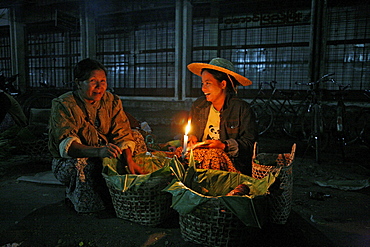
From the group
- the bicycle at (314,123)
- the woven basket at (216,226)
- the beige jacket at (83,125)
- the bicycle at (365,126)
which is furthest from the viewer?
the bicycle at (365,126)

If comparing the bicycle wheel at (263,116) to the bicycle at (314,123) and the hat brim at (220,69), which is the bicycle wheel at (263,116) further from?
the hat brim at (220,69)

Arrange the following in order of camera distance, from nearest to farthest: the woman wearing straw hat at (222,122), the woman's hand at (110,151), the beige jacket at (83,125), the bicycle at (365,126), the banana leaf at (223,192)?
the banana leaf at (223,192) < the woman's hand at (110,151) < the beige jacket at (83,125) < the woman wearing straw hat at (222,122) < the bicycle at (365,126)

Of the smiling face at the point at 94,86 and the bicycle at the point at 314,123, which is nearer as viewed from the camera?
the smiling face at the point at 94,86

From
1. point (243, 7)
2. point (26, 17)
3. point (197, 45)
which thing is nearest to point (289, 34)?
point (243, 7)

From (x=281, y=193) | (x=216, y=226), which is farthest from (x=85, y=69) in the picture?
(x=281, y=193)

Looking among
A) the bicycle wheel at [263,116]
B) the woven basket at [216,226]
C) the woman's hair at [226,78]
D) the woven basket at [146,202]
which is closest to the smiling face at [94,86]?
the woven basket at [146,202]

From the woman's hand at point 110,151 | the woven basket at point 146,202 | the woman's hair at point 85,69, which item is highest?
the woman's hair at point 85,69

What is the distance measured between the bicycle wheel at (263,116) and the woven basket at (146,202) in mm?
5504

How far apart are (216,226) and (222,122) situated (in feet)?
4.49

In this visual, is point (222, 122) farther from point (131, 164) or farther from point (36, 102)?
point (36, 102)

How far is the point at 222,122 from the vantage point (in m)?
3.19

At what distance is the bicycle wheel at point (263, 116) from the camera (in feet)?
25.0

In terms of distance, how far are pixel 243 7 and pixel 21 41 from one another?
9.89 metres

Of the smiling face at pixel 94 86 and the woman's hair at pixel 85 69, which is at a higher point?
the woman's hair at pixel 85 69
